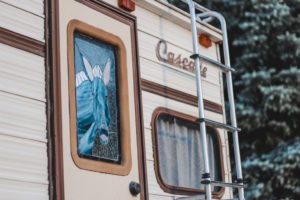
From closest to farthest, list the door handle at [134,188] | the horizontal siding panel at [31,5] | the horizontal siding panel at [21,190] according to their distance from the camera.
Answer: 1. the horizontal siding panel at [21,190]
2. the horizontal siding panel at [31,5]
3. the door handle at [134,188]

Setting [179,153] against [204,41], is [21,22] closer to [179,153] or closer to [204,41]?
[179,153]

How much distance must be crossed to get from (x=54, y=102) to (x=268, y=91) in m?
6.15

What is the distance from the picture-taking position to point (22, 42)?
9.53 feet

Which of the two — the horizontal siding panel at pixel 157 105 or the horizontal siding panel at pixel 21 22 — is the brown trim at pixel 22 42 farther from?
the horizontal siding panel at pixel 157 105

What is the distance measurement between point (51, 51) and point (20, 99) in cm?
37

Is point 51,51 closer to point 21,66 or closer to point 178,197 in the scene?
point 21,66

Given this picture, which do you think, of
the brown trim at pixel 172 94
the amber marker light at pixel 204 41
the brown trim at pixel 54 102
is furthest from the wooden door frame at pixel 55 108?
the amber marker light at pixel 204 41

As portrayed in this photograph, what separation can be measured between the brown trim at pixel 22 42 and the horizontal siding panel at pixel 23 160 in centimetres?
48

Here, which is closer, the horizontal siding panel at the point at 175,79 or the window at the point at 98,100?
the window at the point at 98,100

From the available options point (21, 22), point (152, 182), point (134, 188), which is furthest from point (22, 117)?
point (152, 182)

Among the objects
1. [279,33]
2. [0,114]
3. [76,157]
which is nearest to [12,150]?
[0,114]

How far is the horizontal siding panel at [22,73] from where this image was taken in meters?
2.77

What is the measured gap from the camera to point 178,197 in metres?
3.77

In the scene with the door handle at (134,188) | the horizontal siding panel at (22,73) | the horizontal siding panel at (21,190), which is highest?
the horizontal siding panel at (22,73)
